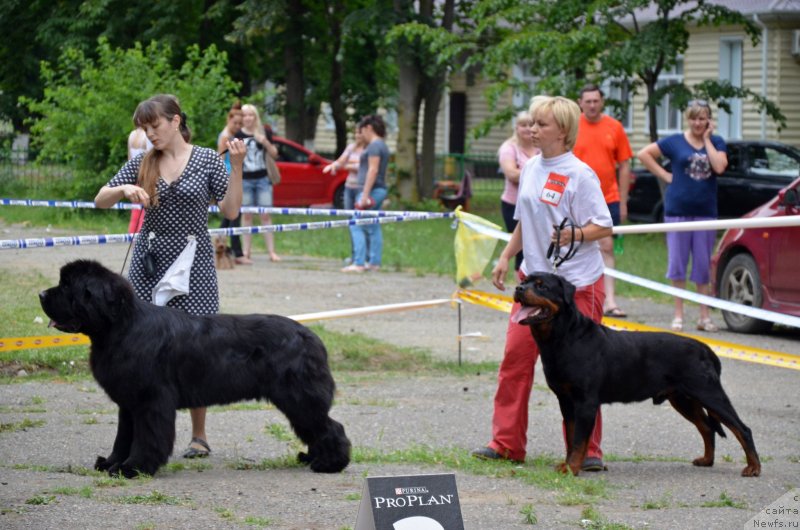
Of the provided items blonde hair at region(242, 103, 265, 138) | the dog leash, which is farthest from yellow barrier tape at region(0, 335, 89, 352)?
blonde hair at region(242, 103, 265, 138)

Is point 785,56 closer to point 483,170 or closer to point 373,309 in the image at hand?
point 483,170

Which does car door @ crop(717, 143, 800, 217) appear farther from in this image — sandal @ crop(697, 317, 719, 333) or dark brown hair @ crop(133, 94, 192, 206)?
dark brown hair @ crop(133, 94, 192, 206)

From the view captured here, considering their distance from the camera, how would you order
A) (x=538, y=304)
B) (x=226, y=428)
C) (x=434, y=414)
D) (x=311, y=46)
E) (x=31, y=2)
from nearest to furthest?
(x=538, y=304)
(x=226, y=428)
(x=434, y=414)
(x=311, y=46)
(x=31, y=2)

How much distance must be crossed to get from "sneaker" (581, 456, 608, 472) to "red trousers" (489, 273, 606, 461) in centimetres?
3

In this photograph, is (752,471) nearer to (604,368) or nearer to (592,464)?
(592,464)

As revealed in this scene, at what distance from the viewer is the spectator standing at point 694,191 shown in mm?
11883

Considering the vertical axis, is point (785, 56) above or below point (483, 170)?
above

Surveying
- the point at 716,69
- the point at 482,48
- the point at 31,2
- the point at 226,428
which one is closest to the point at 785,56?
the point at 716,69

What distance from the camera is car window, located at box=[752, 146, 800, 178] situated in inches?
892

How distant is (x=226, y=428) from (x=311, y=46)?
91.5 ft

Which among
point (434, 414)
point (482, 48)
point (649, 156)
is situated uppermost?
point (482, 48)

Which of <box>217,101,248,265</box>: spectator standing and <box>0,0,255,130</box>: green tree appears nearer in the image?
<box>217,101,248,265</box>: spectator standing

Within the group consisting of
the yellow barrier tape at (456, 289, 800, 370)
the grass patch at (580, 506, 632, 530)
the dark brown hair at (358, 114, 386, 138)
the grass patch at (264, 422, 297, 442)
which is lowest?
the grass patch at (264, 422, 297, 442)

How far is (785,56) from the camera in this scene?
117 feet
